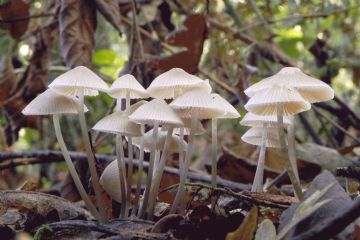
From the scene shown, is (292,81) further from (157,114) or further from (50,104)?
(50,104)

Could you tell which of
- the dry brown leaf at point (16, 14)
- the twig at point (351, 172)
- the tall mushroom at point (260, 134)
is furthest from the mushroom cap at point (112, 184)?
the dry brown leaf at point (16, 14)

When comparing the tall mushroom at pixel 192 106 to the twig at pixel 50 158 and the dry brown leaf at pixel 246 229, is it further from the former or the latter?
the twig at pixel 50 158

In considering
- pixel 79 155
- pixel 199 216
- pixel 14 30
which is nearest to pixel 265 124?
pixel 199 216

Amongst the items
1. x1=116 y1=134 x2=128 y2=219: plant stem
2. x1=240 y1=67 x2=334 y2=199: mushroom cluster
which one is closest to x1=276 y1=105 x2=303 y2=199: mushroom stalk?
x1=240 y1=67 x2=334 y2=199: mushroom cluster

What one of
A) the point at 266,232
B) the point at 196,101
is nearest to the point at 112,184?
the point at 196,101

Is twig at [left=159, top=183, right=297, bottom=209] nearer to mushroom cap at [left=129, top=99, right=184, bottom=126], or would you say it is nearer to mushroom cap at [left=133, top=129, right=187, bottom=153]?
mushroom cap at [left=129, top=99, right=184, bottom=126]

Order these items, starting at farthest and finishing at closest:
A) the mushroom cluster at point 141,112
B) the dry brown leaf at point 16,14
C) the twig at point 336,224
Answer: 1. the dry brown leaf at point 16,14
2. the mushroom cluster at point 141,112
3. the twig at point 336,224

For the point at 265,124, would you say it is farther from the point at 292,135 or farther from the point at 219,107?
the point at 219,107
